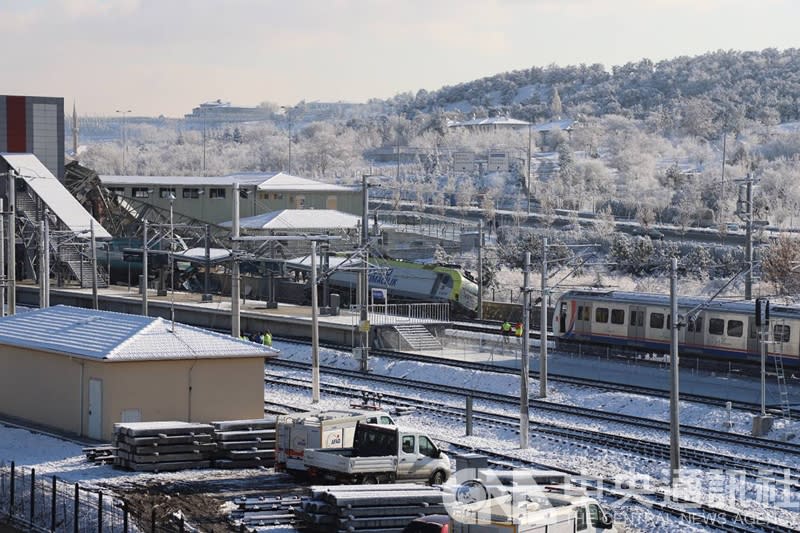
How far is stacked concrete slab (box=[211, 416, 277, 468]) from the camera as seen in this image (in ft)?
83.6

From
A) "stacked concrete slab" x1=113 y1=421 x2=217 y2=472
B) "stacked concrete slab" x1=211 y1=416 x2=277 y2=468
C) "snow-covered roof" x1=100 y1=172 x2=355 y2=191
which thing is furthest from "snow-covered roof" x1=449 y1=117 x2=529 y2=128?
Result: "stacked concrete slab" x1=113 y1=421 x2=217 y2=472

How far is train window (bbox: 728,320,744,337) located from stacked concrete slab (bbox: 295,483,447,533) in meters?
22.0

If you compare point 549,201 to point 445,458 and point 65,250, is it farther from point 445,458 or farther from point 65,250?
point 445,458

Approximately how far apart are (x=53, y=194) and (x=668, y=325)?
43361mm

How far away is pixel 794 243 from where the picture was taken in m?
63.0

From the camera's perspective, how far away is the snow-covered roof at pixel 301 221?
64.8m

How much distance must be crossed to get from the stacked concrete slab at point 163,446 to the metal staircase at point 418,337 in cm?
2322

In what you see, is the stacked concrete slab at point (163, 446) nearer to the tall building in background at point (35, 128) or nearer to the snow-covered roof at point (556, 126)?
the tall building in background at point (35, 128)

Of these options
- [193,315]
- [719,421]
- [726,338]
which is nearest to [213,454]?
[719,421]

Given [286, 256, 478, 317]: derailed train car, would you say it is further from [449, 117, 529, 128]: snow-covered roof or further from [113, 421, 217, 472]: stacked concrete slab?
[449, 117, 529, 128]: snow-covered roof

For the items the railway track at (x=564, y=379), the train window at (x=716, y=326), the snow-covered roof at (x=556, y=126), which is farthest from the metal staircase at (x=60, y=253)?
the snow-covered roof at (x=556, y=126)

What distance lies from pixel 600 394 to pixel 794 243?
98.9ft

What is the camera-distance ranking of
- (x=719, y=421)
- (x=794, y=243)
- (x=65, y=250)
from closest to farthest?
(x=719, y=421) < (x=794, y=243) < (x=65, y=250)

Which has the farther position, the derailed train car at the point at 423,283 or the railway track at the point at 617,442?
the derailed train car at the point at 423,283
